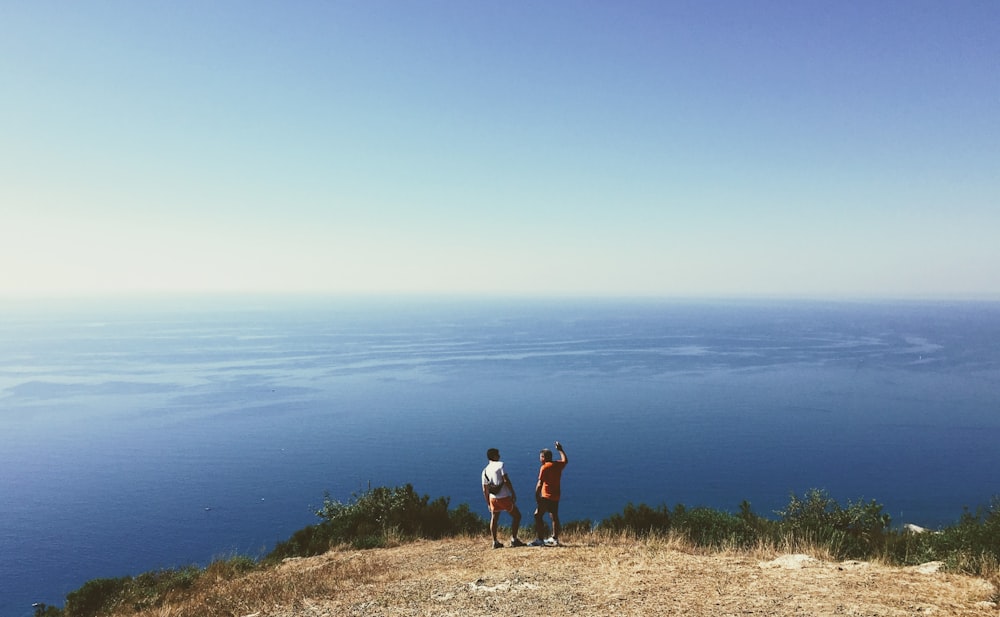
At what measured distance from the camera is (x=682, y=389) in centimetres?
11056

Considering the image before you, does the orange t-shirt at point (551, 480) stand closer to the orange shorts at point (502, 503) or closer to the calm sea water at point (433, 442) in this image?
the orange shorts at point (502, 503)

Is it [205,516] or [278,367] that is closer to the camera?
[205,516]

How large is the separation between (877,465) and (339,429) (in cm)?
7777

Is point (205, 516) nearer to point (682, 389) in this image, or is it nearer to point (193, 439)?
point (193, 439)

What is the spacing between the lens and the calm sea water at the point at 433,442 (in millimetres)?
52406

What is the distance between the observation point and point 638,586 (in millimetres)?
8164

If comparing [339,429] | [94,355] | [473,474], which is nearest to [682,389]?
[473,474]

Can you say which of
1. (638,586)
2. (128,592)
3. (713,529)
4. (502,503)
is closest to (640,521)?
(713,529)

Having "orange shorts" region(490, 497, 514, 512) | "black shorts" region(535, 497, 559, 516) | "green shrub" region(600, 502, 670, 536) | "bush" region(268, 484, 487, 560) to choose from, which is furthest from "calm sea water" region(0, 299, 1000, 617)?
"black shorts" region(535, 497, 559, 516)

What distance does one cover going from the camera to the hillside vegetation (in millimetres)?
7277

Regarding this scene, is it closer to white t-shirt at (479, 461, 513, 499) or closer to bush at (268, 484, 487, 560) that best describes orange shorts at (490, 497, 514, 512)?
white t-shirt at (479, 461, 513, 499)

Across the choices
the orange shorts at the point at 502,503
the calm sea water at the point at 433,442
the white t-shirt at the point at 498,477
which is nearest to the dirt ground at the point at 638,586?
the orange shorts at the point at 502,503

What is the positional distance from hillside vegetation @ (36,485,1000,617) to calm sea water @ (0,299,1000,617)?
3555 centimetres

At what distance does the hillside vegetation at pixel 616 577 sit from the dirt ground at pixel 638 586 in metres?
0.03
